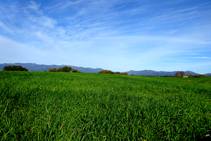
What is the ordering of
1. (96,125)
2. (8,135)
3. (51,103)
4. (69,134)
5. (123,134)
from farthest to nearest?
(51,103)
(96,125)
(123,134)
(69,134)
(8,135)

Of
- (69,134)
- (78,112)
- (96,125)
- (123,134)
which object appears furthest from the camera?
(78,112)

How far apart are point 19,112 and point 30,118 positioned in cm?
34

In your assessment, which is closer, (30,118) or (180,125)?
(30,118)

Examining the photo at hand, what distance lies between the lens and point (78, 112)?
1.97 meters

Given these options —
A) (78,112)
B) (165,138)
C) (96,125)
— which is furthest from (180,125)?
(78,112)

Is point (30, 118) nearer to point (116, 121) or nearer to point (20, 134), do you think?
point (20, 134)

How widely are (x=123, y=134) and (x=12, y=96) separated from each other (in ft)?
7.99

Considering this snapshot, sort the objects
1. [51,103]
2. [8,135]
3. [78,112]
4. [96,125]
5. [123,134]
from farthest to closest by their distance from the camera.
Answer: [51,103] → [78,112] → [96,125] → [123,134] → [8,135]

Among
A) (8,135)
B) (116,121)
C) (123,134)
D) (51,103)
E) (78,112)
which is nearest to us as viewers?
(8,135)

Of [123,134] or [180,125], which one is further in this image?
[180,125]

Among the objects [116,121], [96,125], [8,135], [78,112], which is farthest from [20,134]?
[116,121]

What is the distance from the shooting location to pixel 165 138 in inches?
63.1

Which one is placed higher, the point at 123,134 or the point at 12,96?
the point at 12,96

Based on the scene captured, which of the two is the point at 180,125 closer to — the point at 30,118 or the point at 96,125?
the point at 96,125
